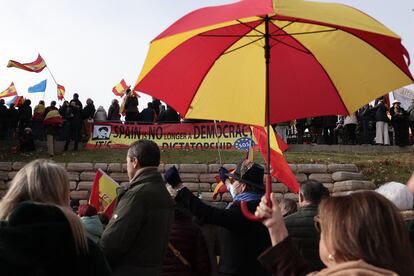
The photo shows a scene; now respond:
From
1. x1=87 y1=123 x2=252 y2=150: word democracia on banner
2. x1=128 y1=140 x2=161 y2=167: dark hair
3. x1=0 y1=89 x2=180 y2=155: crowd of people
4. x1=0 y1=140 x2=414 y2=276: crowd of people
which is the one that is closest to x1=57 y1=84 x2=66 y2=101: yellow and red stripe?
x1=0 y1=89 x2=180 y2=155: crowd of people

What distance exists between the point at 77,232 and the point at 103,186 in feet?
14.6

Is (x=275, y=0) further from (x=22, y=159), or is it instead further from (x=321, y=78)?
(x=22, y=159)

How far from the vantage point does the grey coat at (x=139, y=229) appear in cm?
380

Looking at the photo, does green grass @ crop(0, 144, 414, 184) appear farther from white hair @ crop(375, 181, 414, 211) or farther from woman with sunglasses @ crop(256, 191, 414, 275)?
woman with sunglasses @ crop(256, 191, 414, 275)

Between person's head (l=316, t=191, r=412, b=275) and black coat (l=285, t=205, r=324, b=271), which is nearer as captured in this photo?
person's head (l=316, t=191, r=412, b=275)

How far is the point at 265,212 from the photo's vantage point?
273cm

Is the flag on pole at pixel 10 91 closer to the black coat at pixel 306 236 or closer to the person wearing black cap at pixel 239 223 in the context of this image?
the person wearing black cap at pixel 239 223

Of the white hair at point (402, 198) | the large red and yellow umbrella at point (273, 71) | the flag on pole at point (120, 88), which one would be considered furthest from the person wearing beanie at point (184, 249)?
the flag on pole at point (120, 88)

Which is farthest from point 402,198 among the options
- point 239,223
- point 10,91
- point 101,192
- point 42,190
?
point 10,91

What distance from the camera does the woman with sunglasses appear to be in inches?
83.2

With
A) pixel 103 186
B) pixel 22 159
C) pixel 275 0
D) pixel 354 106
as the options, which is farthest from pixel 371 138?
pixel 275 0

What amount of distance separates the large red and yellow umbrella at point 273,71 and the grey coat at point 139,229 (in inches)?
37.3

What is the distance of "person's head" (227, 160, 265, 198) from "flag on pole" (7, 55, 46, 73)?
1737 centimetres

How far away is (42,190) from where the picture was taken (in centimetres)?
277
